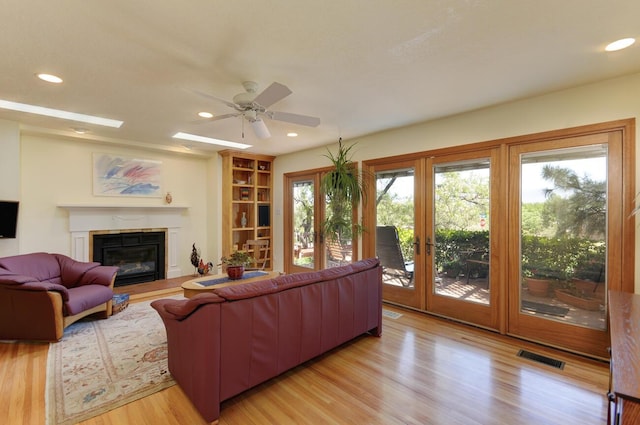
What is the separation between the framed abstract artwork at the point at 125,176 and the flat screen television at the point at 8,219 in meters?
1.10

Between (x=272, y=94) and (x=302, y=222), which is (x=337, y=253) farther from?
(x=272, y=94)

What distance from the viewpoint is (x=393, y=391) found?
2240 millimetres

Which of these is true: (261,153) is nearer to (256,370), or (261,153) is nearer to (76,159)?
(76,159)

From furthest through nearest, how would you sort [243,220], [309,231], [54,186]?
[243,220] < [309,231] < [54,186]

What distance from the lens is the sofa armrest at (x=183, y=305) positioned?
190cm

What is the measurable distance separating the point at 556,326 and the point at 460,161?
2.00m

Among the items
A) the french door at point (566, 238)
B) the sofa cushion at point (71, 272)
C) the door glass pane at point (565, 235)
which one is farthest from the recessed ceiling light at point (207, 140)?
the door glass pane at point (565, 235)

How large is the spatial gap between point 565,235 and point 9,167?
665 centimetres

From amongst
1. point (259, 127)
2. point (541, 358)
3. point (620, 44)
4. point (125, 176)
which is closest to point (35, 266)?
point (125, 176)

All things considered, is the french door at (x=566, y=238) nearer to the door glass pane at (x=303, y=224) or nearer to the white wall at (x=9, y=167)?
the door glass pane at (x=303, y=224)

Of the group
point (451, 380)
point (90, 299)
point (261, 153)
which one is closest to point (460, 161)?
point (451, 380)

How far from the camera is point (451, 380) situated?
94.1 inches

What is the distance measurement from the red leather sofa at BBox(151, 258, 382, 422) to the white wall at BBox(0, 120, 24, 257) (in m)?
3.34

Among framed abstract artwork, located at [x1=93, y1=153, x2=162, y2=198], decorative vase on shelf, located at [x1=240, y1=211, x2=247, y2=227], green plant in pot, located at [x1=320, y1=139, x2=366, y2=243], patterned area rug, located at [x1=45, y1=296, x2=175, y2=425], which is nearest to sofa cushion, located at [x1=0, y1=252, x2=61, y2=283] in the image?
patterned area rug, located at [x1=45, y1=296, x2=175, y2=425]
